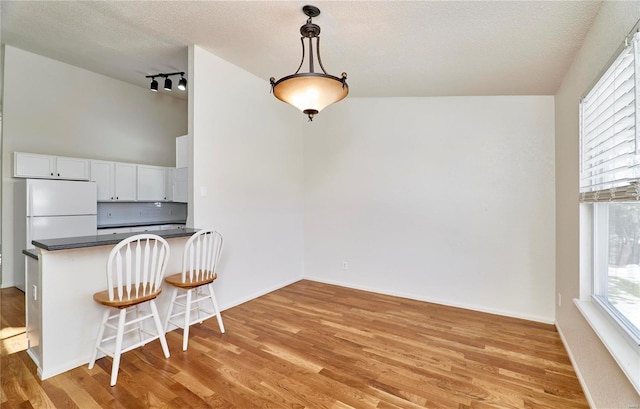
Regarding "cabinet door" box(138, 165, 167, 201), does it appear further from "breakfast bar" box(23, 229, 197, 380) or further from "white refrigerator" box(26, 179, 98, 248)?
"breakfast bar" box(23, 229, 197, 380)

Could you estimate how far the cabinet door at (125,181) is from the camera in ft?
14.9

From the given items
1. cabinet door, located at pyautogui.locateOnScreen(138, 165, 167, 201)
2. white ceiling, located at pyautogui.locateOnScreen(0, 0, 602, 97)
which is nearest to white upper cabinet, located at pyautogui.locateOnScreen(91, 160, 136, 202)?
cabinet door, located at pyautogui.locateOnScreen(138, 165, 167, 201)

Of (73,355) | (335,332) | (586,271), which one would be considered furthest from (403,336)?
(73,355)

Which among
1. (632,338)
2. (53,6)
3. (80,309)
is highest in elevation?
(53,6)

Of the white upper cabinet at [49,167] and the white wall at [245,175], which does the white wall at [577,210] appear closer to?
the white wall at [245,175]

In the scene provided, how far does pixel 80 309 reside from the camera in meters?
2.21

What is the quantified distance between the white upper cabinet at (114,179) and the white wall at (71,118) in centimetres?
29

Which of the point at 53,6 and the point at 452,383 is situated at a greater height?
the point at 53,6

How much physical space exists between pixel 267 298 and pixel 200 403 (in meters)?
1.92

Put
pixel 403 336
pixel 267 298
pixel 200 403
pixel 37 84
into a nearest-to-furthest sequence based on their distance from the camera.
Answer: pixel 200 403, pixel 403 336, pixel 267 298, pixel 37 84

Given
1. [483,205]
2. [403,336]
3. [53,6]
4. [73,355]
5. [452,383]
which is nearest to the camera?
[452,383]

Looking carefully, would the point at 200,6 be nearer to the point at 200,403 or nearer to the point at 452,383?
the point at 200,403

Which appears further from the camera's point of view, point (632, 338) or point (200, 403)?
point (200, 403)

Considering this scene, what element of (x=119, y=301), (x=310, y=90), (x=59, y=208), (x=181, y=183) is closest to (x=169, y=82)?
(x=181, y=183)
